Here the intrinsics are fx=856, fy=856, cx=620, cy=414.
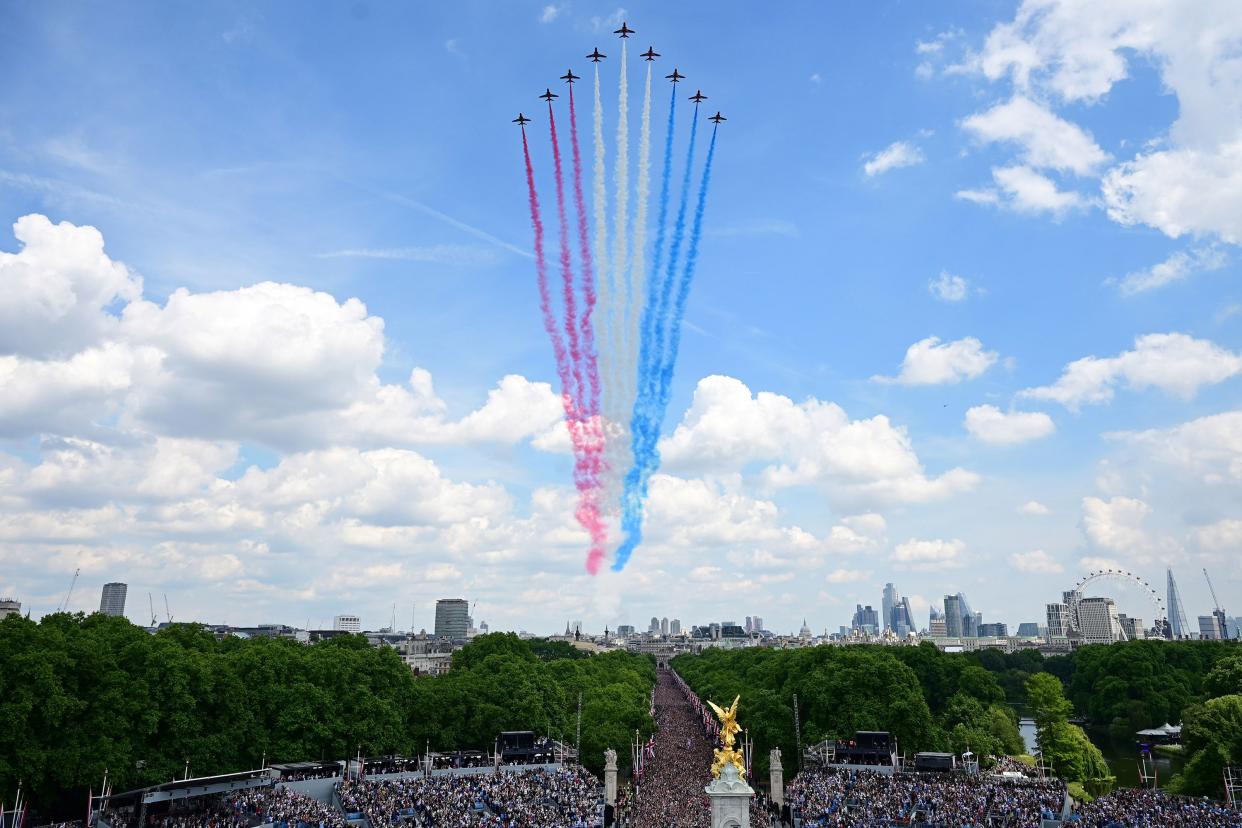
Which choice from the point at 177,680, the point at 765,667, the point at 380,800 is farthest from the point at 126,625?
the point at 765,667

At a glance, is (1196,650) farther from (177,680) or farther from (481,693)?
(177,680)

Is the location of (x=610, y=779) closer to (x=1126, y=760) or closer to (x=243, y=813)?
(x=243, y=813)

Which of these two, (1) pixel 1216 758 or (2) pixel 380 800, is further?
(1) pixel 1216 758

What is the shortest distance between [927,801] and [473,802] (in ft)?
103

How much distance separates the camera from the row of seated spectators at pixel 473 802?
5703 centimetres

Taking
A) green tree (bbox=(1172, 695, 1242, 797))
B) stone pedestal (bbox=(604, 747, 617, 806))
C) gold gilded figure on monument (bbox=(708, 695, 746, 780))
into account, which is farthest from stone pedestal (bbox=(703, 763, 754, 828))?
green tree (bbox=(1172, 695, 1242, 797))

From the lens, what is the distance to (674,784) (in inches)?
3194

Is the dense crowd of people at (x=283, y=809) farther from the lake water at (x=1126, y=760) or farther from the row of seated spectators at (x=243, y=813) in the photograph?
the lake water at (x=1126, y=760)

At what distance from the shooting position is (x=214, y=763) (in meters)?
61.2

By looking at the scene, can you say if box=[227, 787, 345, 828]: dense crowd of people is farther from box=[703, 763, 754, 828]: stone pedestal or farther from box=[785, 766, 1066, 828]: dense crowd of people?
box=[785, 766, 1066, 828]: dense crowd of people

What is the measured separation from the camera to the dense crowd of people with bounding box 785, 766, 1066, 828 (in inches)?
2120

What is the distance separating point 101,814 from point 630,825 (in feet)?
116

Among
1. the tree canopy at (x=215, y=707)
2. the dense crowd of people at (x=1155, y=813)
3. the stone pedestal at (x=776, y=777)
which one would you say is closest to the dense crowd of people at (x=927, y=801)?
the dense crowd of people at (x=1155, y=813)

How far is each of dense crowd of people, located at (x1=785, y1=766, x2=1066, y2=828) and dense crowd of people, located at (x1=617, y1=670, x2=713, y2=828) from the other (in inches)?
343
